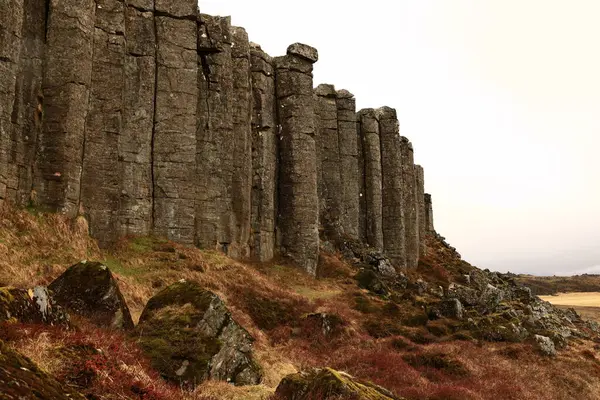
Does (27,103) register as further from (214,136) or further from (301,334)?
(301,334)

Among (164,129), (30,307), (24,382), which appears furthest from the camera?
(164,129)

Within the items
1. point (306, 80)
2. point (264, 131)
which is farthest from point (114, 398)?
point (306, 80)

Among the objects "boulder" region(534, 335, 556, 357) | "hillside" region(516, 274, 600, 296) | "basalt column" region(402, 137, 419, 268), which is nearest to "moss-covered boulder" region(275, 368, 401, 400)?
"boulder" region(534, 335, 556, 357)

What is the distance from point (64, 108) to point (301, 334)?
19.1 m

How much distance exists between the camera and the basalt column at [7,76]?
27.4 metres

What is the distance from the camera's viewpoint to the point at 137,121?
1384 inches

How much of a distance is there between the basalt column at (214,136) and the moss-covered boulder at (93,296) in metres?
20.8

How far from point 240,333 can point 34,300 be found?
25.2 feet

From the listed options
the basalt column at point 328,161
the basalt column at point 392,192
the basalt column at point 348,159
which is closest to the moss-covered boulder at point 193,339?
the basalt column at point 328,161

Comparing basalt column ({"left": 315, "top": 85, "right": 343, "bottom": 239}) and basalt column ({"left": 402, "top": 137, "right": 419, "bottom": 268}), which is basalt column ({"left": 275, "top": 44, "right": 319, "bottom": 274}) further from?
basalt column ({"left": 402, "top": 137, "right": 419, "bottom": 268})

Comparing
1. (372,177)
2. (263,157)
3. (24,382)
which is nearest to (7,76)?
(263,157)

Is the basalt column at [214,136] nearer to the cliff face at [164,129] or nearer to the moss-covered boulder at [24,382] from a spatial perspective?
the cliff face at [164,129]

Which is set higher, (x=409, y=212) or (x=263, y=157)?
(x=263, y=157)

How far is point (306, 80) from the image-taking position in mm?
49750
